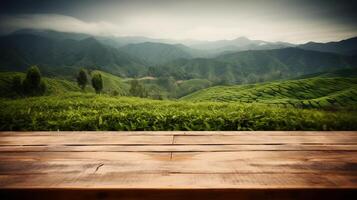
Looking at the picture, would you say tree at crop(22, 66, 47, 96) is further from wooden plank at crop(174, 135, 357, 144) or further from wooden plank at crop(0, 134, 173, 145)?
wooden plank at crop(174, 135, 357, 144)

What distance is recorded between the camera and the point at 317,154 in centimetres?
158

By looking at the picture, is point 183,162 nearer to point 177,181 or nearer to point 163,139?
point 177,181

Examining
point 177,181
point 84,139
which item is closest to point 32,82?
point 84,139

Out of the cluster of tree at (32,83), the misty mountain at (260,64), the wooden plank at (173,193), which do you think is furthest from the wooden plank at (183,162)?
the misty mountain at (260,64)

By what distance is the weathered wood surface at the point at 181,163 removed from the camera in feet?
3.62

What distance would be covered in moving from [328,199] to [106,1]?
606 centimetres

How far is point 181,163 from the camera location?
4.60 ft

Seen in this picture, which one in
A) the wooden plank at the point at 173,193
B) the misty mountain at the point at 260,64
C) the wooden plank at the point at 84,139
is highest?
the misty mountain at the point at 260,64

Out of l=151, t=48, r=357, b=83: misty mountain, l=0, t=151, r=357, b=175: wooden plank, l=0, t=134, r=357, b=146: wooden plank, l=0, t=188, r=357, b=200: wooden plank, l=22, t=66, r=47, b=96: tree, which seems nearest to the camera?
l=0, t=188, r=357, b=200: wooden plank

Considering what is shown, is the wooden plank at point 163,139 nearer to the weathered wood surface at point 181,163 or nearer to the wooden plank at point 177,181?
the weathered wood surface at point 181,163

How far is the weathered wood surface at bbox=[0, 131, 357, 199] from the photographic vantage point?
1.10 m

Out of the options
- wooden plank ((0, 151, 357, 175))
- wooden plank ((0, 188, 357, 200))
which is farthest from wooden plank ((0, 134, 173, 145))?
wooden plank ((0, 188, 357, 200))

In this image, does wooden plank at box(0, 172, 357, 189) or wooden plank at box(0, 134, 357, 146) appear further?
wooden plank at box(0, 134, 357, 146)

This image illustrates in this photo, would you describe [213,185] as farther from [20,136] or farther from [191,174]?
[20,136]
